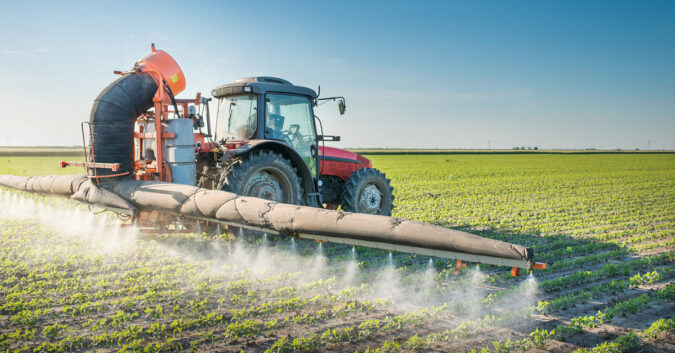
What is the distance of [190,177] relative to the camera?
705 centimetres

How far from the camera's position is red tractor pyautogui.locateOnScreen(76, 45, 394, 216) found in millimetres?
6648

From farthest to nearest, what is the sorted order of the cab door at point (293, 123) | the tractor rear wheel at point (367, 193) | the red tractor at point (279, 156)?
the tractor rear wheel at point (367, 193), the cab door at point (293, 123), the red tractor at point (279, 156)

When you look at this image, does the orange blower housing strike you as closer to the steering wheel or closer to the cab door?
the cab door

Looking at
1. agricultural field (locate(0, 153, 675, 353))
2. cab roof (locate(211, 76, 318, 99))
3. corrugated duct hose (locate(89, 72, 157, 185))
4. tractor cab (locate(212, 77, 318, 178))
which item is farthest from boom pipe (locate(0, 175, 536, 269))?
cab roof (locate(211, 76, 318, 99))

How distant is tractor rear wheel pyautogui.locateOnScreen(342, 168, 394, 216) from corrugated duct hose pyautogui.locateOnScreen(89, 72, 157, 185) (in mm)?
3910

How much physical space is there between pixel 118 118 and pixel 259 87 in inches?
89.2

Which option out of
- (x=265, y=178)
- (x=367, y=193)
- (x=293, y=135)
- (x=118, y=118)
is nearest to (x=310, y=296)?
(x=265, y=178)

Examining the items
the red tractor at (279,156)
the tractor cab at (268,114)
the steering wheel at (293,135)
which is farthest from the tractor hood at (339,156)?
the steering wheel at (293,135)

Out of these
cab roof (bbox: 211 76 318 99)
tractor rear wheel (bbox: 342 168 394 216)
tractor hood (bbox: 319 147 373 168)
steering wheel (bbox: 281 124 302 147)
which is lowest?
tractor rear wheel (bbox: 342 168 394 216)

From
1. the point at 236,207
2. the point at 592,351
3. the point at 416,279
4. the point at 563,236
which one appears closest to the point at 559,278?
the point at 416,279

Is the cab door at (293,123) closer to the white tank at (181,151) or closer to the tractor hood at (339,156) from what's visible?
the tractor hood at (339,156)

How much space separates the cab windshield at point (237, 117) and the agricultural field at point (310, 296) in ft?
6.07

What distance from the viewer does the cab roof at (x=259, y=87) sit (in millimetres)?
7910

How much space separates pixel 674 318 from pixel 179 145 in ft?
20.5
